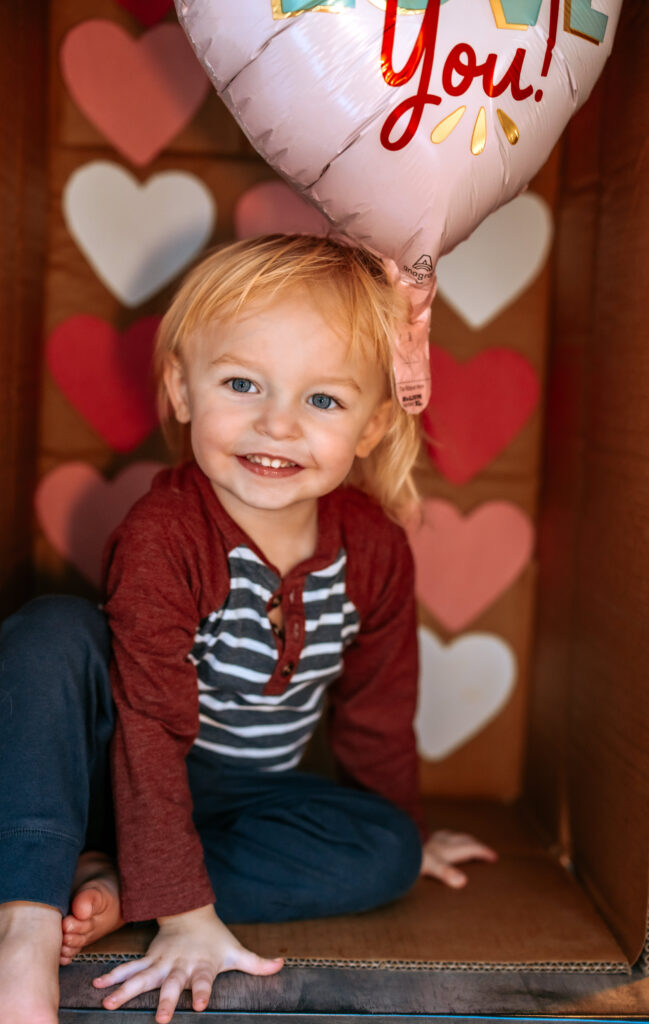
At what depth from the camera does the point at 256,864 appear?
3.36 feet

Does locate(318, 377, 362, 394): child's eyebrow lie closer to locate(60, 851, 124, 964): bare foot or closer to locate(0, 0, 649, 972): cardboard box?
locate(0, 0, 649, 972): cardboard box

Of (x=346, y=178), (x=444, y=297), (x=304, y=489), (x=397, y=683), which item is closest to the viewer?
(x=346, y=178)

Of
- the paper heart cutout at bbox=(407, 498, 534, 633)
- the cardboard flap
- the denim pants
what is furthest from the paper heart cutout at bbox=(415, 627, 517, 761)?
the denim pants

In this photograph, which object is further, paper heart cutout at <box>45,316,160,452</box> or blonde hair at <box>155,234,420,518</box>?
paper heart cutout at <box>45,316,160,452</box>

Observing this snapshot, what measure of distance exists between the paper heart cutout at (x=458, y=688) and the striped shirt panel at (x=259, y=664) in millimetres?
224

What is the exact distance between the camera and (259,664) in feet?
3.44

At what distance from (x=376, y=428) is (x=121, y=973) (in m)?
0.58

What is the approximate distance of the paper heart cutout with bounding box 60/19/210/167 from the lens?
1.22 m

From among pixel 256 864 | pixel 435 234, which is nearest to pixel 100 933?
pixel 256 864

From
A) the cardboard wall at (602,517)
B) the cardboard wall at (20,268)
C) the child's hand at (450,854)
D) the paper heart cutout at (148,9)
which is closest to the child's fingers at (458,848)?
the child's hand at (450,854)

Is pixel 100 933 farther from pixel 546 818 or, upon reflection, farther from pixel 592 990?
pixel 546 818

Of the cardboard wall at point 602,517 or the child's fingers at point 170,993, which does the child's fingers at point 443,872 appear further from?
the child's fingers at point 170,993

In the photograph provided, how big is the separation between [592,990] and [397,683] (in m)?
0.37

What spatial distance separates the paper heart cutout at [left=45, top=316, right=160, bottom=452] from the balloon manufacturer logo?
1.73ft
